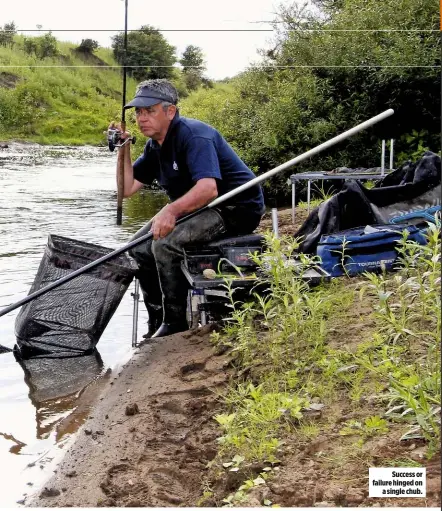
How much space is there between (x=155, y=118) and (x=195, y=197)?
1.96 feet

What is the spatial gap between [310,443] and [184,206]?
2.18m

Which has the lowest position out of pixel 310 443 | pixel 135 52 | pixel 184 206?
pixel 310 443

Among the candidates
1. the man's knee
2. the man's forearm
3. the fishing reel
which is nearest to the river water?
the man's knee

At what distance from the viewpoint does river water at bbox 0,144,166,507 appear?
409 centimetres

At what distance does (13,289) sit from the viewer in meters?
7.41

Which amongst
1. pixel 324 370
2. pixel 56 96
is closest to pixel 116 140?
pixel 324 370

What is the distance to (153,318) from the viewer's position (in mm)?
6008

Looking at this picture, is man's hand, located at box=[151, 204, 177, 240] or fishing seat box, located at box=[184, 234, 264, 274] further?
fishing seat box, located at box=[184, 234, 264, 274]

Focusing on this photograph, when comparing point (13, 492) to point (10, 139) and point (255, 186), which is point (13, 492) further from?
point (10, 139)

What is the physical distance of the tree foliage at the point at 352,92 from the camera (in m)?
13.1

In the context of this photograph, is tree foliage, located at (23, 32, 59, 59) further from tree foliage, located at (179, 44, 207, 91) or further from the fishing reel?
the fishing reel

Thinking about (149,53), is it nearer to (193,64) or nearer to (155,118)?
(193,64)

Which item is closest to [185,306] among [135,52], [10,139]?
[135,52]

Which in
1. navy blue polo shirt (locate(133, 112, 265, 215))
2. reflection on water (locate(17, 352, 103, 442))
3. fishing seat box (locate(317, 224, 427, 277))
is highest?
navy blue polo shirt (locate(133, 112, 265, 215))
